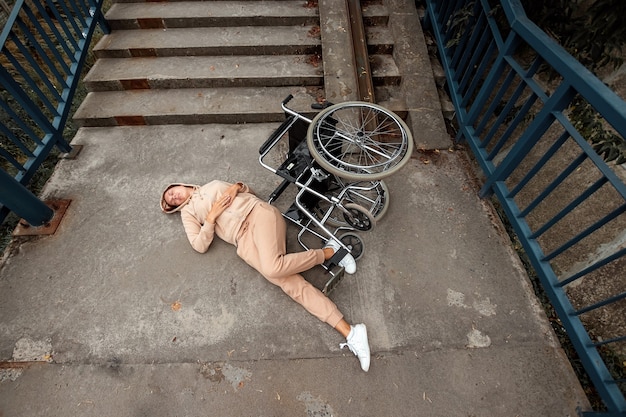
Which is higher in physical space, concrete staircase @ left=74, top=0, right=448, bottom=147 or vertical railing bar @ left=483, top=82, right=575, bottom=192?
vertical railing bar @ left=483, top=82, right=575, bottom=192

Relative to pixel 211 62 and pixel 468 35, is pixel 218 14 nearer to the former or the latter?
pixel 211 62

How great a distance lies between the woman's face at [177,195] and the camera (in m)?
3.18

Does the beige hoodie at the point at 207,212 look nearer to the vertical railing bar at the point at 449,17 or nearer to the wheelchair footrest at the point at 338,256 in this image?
the wheelchair footrest at the point at 338,256

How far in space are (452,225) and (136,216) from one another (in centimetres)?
330

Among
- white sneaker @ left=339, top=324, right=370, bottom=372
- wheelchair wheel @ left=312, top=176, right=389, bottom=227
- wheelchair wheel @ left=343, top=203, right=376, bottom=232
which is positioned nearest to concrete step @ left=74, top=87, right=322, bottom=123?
wheelchair wheel @ left=312, top=176, right=389, bottom=227

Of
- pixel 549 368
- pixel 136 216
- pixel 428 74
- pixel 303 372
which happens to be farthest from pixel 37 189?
pixel 549 368

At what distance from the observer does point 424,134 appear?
3.93 metres

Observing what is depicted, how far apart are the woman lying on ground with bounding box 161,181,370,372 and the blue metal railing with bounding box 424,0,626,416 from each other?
163 centimetres

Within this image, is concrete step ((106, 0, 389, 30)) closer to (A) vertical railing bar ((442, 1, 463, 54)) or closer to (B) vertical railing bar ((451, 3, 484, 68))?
(A) vertical railing bar ((442, 1, 463, 54))

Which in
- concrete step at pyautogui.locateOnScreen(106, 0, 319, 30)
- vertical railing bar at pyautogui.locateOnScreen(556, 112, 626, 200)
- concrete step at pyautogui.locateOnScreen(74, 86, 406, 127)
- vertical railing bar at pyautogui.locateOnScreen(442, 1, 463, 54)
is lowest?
concrete step at pyautogui.locateOnScreen(74, 86, 406, 127)

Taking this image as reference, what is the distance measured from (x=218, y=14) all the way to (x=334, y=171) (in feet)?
11.8

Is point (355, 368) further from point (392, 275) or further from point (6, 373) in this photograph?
point (6, 373)

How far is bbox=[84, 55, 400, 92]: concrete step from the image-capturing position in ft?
14.1

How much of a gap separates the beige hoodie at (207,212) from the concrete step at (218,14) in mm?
2786
